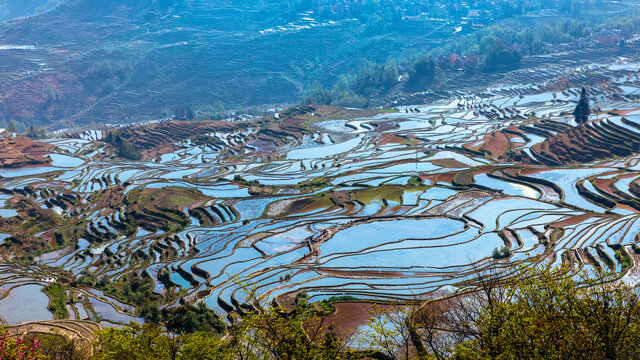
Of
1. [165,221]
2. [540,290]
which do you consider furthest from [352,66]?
[540,290]

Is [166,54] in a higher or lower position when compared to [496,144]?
lower

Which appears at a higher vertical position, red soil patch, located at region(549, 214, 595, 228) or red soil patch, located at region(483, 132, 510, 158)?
red soil patch, located at region(549, 214, 595, 228)

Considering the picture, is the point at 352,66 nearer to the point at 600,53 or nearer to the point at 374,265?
the point at 600,53

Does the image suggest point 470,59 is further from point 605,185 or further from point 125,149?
point 605,185

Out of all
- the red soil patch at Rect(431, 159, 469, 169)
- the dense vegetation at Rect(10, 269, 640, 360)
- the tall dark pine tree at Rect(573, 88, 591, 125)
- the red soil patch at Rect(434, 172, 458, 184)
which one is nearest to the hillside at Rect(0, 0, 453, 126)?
the red soil patch at Rect(431, 159, 469, 169)

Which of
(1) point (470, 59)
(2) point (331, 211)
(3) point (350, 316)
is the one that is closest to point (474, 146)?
(2) point (331, 211)

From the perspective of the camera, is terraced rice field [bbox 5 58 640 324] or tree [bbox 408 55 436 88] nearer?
terraced rice field [bbox 5 58 640 324]

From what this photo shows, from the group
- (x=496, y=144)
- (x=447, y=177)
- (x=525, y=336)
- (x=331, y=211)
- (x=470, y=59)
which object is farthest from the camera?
(x=470, y=59)

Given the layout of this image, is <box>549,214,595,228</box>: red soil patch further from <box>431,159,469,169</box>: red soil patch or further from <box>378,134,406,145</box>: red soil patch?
<box>378,134,406,145</box>: red soil patch

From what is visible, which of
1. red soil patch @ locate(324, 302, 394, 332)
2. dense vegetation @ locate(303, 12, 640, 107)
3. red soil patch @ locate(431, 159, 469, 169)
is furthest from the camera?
dense vegetation @ locate(303, 12, 640, 107)
